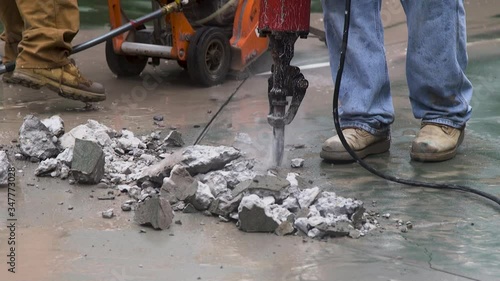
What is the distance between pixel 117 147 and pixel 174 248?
1.07 metres

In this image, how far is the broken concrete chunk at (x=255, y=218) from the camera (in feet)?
9.76

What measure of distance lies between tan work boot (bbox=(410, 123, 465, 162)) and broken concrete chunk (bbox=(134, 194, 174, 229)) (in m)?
1.19

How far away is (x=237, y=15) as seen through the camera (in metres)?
5.21

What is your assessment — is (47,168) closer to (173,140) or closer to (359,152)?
(173,140)

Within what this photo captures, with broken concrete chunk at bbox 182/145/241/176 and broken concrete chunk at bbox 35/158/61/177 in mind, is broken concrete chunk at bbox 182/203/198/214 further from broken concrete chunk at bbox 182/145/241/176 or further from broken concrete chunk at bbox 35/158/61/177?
broken concrete chunk at bbox 35/158/61/177

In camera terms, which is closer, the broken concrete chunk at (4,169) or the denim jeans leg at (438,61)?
the broken concrete chunk at (4,169)

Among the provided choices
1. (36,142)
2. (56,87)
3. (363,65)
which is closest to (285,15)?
(363,65)

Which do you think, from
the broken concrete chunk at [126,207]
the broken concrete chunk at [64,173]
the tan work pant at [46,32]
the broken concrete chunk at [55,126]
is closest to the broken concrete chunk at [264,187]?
the broken concrete chunk at [126,207]

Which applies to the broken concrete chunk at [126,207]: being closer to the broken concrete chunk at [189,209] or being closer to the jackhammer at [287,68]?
the broken concrete chunk at [189,209]

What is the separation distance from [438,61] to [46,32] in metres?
2.01

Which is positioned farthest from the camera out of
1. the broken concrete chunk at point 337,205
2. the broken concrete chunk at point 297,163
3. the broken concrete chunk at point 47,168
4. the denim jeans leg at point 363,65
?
the denim jeans leg at point 363,65

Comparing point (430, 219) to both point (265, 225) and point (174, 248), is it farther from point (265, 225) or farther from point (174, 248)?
point (174, 248)

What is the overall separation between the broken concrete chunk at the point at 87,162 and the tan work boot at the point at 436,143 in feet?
4.20

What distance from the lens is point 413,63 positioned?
150 inches
